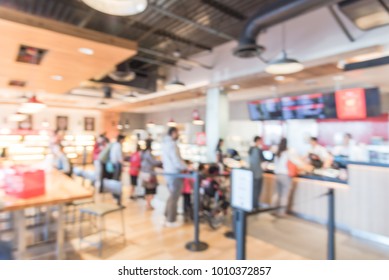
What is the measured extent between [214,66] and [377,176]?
3915 mm

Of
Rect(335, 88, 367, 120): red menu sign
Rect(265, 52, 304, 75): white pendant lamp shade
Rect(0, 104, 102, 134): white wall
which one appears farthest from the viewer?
Rect(0, 104, 102, 134): white wall

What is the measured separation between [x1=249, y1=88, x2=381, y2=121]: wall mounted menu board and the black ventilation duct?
7.69 ft

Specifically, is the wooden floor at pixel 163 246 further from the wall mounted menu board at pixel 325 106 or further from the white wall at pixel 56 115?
the white wall at pixel 56 115

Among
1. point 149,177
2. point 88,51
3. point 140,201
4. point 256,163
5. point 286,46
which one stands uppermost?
point 286,46

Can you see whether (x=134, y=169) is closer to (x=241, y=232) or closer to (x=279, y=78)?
(x=279, y=78)

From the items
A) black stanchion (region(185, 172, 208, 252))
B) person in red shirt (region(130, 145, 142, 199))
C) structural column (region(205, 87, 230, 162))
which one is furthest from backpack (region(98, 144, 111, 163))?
black stanchion (region(185, 172, 208, 252))

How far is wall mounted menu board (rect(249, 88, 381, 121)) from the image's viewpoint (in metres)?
4.22

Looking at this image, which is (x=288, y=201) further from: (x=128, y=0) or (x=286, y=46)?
(x=128, y=0)

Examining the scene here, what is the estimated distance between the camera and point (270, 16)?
3.00m

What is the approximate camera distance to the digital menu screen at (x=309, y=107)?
4793 millimetres

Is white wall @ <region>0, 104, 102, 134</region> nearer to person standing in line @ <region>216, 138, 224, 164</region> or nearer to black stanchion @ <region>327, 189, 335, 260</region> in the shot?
person standing in line @ <region>216, 138, 224, 164</region>

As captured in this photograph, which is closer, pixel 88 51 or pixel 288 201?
A: pixel 88 51

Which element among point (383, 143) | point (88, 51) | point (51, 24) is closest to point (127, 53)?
point (88, 51)

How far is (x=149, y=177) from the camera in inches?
179
